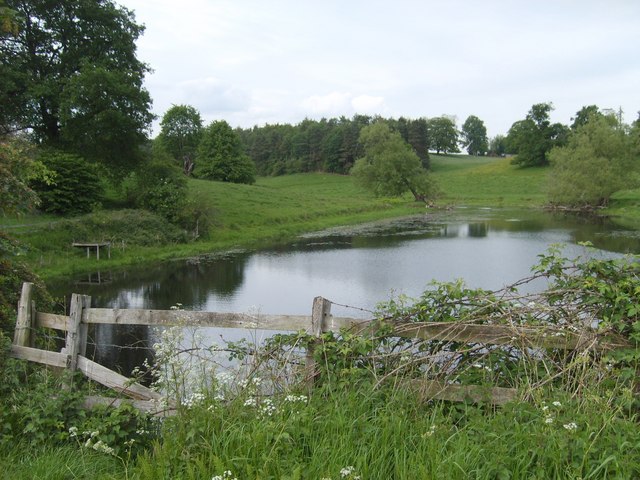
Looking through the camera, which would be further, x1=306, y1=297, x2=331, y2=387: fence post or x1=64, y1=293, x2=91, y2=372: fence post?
x1=64, y1=293, x2=91, y2=372: fence post

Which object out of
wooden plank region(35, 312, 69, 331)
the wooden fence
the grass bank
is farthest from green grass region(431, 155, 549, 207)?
wooden plank region(35, 312, 69, 331)

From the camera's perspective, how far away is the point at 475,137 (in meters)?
162

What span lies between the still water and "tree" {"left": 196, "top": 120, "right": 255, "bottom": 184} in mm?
35268

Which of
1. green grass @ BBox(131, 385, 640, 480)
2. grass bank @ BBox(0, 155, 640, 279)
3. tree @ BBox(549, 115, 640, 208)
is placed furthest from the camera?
tree @ BBox(549, 115, 640, 208)

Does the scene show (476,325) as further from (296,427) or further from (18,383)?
(18,383)

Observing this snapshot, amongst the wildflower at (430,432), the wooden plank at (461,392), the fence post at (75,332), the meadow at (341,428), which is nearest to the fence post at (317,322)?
the meadow at (341,428)

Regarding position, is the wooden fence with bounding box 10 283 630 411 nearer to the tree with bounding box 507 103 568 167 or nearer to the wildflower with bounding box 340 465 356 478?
the wildflower with bounding box 340 465 356 478

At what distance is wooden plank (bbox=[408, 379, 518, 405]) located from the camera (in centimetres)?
481

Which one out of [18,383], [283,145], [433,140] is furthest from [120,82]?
[433,140]

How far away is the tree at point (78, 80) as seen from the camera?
28.4 m

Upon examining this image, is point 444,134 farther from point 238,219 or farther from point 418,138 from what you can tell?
point 238,219

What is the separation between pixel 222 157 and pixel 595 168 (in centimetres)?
4742

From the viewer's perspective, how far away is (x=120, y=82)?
30.3 metres

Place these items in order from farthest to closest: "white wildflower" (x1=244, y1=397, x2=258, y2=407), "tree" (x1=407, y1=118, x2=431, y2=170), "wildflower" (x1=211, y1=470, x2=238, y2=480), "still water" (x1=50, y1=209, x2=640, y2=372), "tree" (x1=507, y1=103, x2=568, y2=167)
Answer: "tree" (x1=407, y1=118, x2=431, y2=170), "tree" (x1=507, y1=103, x2=568, y2=167), "still water" (x1=50, y1=209, x2=640, y2=372), "white wildflower" (x1=244, y1=397, x2=258, y2=407), "wildflower" (x1=211, y1=470, x2=238, y2=480)
